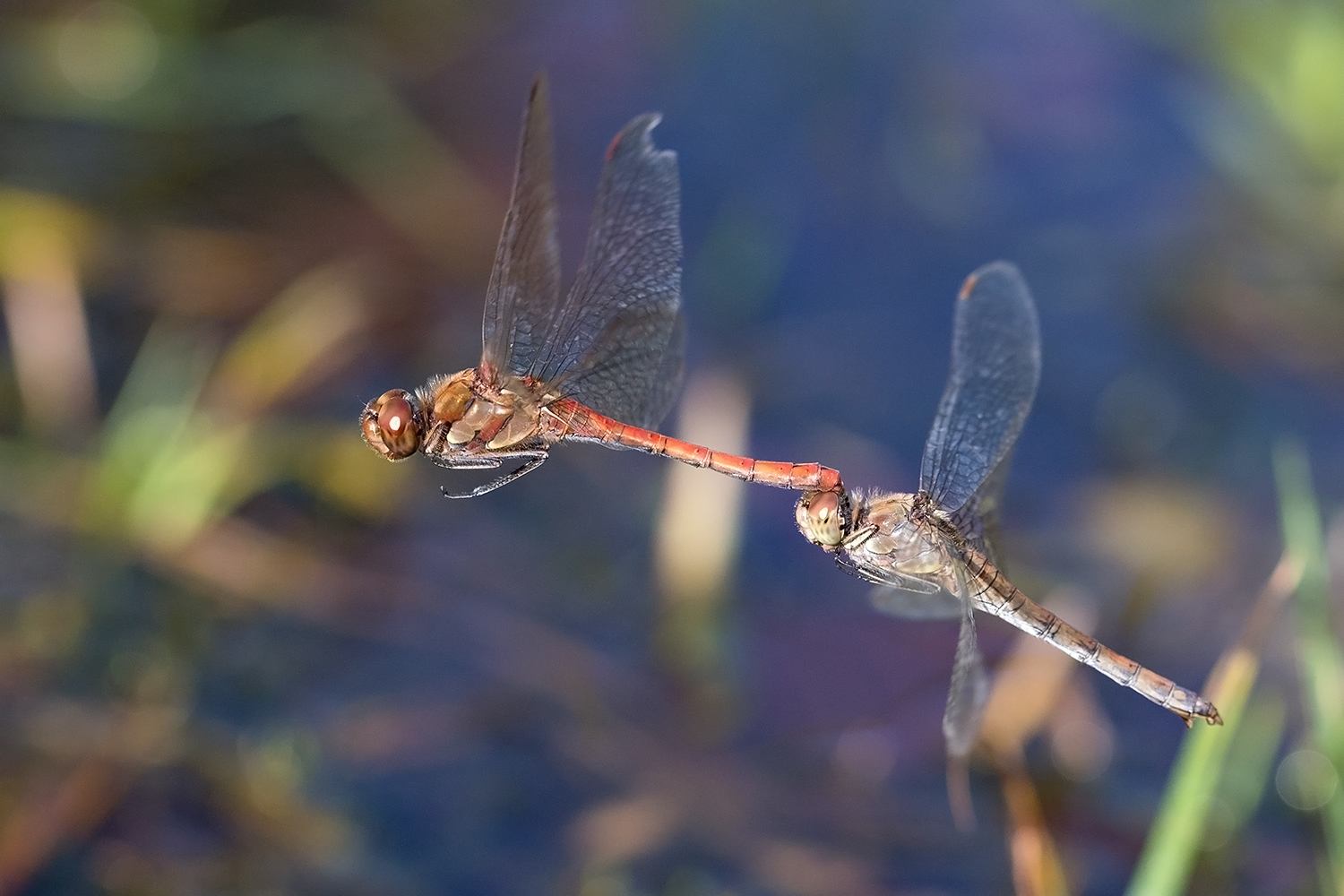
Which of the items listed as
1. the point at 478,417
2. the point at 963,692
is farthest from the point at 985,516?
the point at 478,417

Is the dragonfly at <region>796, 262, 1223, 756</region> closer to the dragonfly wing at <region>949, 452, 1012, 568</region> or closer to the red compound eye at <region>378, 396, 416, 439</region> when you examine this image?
the dragonfly wing at <region>949, 452, 1012, 568</region>

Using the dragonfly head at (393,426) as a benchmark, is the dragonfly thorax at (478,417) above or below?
above

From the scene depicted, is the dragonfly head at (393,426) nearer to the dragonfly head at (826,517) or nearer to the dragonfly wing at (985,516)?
the dragonfly head at (826,517)

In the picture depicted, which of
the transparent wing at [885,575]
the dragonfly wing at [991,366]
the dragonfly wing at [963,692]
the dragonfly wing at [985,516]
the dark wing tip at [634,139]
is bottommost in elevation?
the dragonfly wing at [963,692]

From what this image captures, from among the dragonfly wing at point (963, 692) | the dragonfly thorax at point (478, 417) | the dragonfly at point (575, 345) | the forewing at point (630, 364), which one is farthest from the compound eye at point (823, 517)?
the dragonfly thorax at point (478, 417)

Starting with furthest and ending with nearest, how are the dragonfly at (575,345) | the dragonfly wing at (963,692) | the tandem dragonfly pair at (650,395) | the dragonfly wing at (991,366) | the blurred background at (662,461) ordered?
1. the blurred background at (662,461)
2. the dragonfly at (575,345)
3. the dragonfly wing at (991,366)
4. the tandem dragonfly pair at (650,395)
5. the dragonfly wing at (963,692)

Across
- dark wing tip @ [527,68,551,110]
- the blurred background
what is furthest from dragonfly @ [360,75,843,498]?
the blurred background
